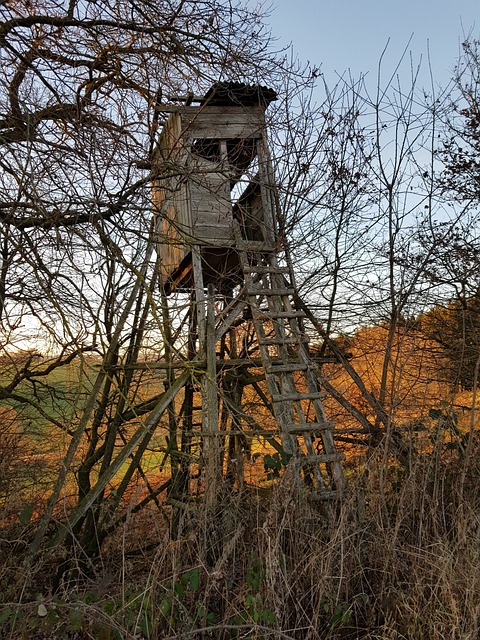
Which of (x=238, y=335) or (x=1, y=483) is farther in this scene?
(x=238, y=335)

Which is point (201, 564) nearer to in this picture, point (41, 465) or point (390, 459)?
point (390, 459)

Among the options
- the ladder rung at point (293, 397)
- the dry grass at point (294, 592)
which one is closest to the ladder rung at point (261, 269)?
the ladder rung at point (293, 397)

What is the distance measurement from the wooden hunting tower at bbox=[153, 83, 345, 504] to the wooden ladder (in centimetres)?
1

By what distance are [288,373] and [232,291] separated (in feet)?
11.7

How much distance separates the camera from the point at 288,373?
290 inches

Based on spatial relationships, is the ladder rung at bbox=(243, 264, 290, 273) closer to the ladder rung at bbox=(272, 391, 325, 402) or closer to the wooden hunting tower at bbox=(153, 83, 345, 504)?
the wooden hunting tower at bbox=(153, 83, 345, 504)

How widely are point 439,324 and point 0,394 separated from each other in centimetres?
642

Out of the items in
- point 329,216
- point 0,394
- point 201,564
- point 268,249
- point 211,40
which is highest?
point 211,40

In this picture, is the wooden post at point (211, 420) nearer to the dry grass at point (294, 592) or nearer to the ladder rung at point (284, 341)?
the ladder rung at point (284, 341)

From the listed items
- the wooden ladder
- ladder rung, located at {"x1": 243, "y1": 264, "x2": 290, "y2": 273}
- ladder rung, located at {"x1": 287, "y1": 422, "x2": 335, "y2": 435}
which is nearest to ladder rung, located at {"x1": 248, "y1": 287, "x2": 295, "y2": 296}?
the wooden ladder

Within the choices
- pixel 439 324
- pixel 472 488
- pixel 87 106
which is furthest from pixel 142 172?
pixel 439 324

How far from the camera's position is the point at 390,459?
21.4 ft

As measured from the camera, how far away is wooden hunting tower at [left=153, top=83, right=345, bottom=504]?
20.9 feet

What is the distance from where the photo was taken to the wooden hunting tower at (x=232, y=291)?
6383 millimetres
